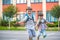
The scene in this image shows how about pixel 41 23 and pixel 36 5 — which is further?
pixel 36 5

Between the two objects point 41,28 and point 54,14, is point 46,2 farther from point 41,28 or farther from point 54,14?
point 41,28

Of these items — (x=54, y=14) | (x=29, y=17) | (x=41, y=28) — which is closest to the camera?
(x=29, y=17)

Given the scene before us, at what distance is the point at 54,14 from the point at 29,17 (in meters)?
31.6

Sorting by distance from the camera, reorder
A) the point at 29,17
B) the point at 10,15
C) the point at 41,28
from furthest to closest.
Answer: the point at 10,15 < the point at 41,28 < the point at 29,17

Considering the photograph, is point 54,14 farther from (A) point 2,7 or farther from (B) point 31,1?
(A) point 2,7

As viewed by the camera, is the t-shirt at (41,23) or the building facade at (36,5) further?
the building facade at (36,5)

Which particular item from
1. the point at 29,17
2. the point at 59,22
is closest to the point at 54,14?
the point at 59,22

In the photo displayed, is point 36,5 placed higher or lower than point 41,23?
higher

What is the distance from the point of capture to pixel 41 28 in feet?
44.3

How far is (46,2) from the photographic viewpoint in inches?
1989

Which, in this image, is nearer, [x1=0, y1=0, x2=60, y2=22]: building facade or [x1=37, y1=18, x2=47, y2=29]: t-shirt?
[x1=37, y1=18, x2=47, y2=29]: t-shirt

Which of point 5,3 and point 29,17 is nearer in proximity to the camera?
point 29,17

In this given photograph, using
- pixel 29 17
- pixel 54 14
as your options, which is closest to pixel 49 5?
pixel 54 14

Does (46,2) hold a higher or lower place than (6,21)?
higher
